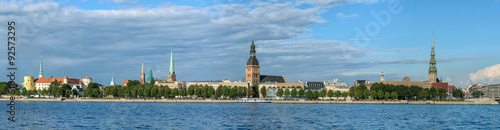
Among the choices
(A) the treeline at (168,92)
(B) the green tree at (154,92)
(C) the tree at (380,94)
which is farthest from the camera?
(A) the treeline at (168,92)

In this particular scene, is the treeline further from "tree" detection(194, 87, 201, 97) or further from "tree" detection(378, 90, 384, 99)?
"tree" detection(378, 90, 384, 99)

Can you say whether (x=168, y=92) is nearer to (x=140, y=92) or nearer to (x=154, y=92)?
(x=154, y=92)

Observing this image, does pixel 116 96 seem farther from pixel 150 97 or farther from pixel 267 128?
pixel 267 128

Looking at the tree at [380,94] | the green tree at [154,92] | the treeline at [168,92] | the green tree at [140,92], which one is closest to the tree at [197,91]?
the treeline at [168,92]

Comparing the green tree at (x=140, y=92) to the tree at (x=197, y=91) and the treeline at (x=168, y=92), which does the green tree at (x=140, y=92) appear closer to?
the treeline at (x=168, y=92)

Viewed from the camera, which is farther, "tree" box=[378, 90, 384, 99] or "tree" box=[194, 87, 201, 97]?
"tree" box=[194, 87, 201, 97]

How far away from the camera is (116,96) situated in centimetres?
18888

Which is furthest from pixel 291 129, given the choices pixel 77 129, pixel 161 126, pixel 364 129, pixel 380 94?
pixel 380 94

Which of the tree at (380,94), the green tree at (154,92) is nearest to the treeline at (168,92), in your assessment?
the green tree at (154,92)

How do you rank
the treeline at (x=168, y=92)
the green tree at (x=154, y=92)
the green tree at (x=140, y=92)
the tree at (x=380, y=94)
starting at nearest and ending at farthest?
1. the tree at (x=380, y=94)
2. the green tree at (x=154, y=92)
3. the treeline at (x=168, y=92)
4. the green tree at (x=140, y=92)

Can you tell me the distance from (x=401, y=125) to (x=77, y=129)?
116ft

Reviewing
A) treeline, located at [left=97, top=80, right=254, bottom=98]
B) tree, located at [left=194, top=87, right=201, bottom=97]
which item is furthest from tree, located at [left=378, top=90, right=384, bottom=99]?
tree, located at [left=194, top=87, right=201, bottom=97]

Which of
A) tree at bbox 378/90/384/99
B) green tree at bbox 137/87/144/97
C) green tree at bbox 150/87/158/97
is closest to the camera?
tree at bbox 378/90/384/99

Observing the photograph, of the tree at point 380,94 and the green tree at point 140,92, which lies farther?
the green tree at point 140,92
